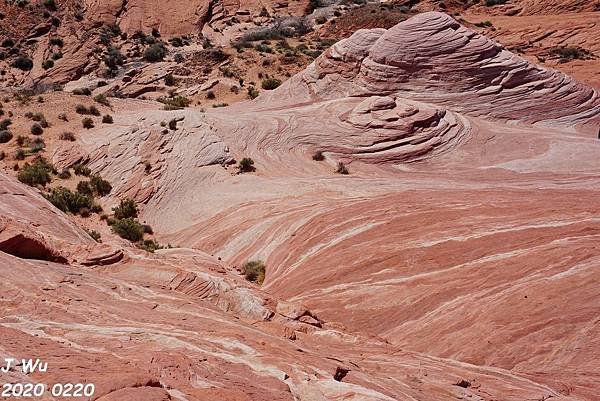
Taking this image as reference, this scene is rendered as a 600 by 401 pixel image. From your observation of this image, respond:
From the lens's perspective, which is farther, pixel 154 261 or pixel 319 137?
pixel 319 137

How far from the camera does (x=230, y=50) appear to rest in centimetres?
3847

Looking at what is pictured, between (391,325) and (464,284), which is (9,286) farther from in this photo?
(464,284)

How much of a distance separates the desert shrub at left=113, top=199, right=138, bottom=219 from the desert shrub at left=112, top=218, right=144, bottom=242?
0.77 metres

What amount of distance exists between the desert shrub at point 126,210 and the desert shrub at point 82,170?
296 cm

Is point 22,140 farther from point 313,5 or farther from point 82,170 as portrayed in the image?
point 313,5

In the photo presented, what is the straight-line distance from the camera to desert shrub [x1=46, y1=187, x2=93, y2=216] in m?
16.0

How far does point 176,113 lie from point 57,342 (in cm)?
1613

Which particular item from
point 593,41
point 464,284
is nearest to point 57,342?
point 464,284

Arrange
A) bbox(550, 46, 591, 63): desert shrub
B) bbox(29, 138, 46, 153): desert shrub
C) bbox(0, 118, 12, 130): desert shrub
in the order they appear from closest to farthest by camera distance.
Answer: bbox(29, 138, 46, 153): desert shrub
bbox(0, 118, 12, 130): desert shrub
bbox(550, 46, 591, 63): desert shrub

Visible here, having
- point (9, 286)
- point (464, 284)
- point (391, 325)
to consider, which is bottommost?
point (391, 325)

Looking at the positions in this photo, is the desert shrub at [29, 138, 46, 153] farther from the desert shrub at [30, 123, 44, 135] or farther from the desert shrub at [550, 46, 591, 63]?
the desert shrub at [550, 46, 591, 63]

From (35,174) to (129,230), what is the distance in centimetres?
545

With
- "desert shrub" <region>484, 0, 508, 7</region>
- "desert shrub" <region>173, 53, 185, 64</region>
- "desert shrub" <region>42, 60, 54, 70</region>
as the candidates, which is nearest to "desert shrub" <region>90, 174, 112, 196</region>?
"desert shrub" <region>173, 53, 185, 64</region>

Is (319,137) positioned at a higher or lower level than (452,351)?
higher
